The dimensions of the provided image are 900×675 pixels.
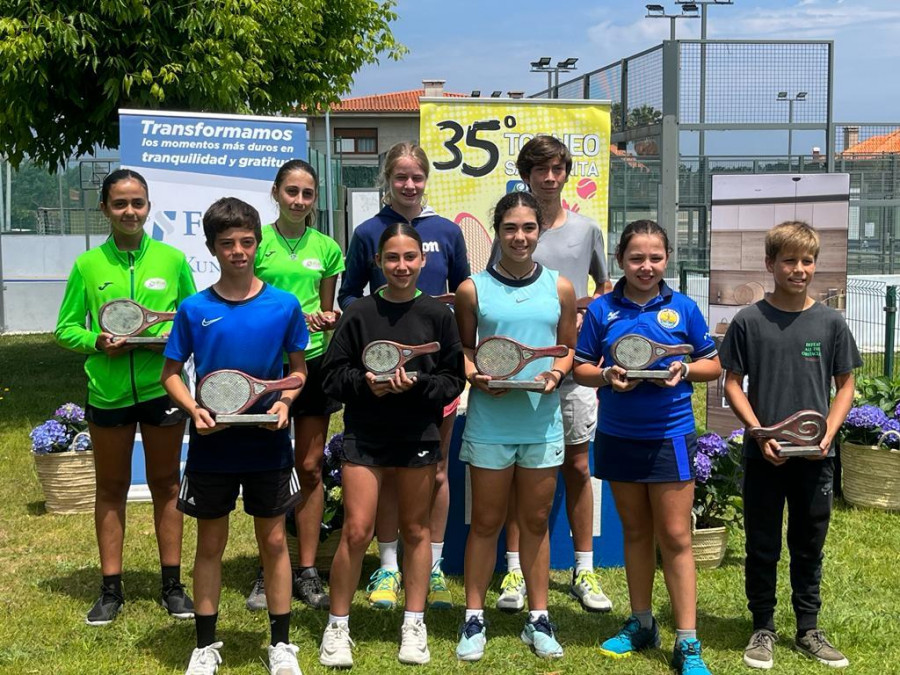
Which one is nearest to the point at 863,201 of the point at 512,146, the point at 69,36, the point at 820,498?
the point at 512,146

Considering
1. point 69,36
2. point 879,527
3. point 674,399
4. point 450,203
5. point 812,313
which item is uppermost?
point 69,36

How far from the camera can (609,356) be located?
364 centimetres

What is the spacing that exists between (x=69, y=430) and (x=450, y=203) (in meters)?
2.92

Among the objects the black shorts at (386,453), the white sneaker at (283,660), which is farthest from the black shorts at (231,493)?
the white sneaker at (283,660)

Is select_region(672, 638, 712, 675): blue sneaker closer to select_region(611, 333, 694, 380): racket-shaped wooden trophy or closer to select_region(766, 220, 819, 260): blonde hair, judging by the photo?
select_region(611, 333, 694, 380): racket-shaped wooden trophy

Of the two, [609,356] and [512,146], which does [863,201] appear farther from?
[609,356]

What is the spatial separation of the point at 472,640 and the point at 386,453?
0.83 m

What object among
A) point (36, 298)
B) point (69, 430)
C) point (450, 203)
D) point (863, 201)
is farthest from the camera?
point (36, 298)

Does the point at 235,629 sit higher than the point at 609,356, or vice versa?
the point at 609,356

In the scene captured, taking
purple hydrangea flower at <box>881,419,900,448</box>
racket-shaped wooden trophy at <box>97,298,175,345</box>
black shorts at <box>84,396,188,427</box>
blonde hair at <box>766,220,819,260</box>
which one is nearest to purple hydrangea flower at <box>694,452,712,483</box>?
blonde hair at <box>766,220,819,260</box>

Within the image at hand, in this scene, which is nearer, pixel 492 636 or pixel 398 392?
pixel 398 392

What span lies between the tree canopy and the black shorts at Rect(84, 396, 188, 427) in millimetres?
5871

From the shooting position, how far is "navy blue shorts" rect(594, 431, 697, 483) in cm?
362

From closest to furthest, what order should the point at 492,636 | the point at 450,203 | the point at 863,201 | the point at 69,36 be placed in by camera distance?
the point at 492,636 < the point at 450,203 < the point at 69,36 < the point at 863,201
